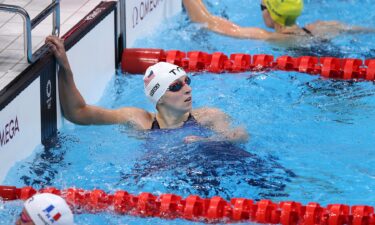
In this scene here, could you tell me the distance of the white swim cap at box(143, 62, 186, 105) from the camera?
4.86m

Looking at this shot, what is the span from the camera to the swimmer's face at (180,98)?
190 inches

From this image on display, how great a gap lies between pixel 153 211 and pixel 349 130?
1.79 meters

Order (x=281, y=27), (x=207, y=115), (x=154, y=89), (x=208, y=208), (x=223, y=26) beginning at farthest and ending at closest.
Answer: (x=223, y=26) < (x=281, y=27) < (x=207, y=115) < (x=154, y=89) < (x=208, y=208)

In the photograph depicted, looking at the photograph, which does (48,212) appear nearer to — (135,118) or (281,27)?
(135,118)

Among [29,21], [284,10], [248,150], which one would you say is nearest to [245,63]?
[284,10]

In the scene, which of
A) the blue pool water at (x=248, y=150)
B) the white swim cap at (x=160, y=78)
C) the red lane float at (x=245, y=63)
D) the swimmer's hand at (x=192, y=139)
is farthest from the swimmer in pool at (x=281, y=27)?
the swimmer's hand at (x=192, y=139)

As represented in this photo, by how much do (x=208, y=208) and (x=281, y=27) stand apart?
298 cm

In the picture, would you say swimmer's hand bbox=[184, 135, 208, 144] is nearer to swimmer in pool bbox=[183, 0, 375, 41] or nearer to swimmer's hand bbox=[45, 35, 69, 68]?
swimmer's hand bbox=[45, 35, 69, 68]

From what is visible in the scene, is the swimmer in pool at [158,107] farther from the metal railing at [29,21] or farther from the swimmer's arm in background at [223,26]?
the swimmer's arm in background at [223,26]

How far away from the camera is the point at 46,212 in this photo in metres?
3.23

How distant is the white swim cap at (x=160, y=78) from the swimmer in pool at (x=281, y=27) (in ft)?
6.28

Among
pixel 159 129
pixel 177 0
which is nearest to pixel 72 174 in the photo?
pixel 159 129

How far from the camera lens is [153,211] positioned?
4.07 meters

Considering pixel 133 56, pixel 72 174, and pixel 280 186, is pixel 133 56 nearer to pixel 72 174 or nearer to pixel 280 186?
pixel 72 174
